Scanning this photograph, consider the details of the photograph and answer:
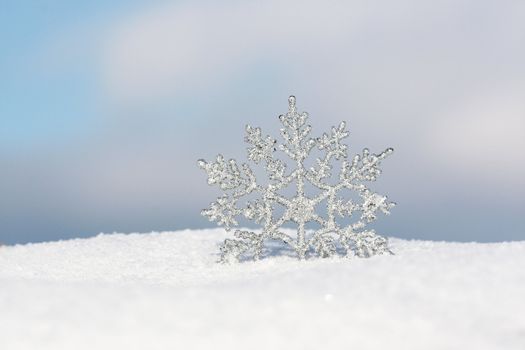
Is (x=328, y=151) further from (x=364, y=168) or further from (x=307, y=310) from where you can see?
(x=307, y=310)

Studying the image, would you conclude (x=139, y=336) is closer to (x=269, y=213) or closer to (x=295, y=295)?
(x=295, y=295)

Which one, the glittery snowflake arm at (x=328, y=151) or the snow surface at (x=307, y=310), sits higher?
the glittery snowflake arm at (x=328, y=151)

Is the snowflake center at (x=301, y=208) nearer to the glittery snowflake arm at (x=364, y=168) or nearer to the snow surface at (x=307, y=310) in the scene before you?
the glittery snowflake arm at (x=364, y=168)

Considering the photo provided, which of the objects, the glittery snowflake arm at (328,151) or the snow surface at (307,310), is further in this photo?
the glittery snowflake arm at (328,151)

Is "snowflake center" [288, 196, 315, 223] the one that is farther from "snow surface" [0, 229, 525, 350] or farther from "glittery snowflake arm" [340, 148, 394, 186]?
"snow surface" [0, 229, 525, 350]

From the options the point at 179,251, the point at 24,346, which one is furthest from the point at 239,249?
the point at 24,346
